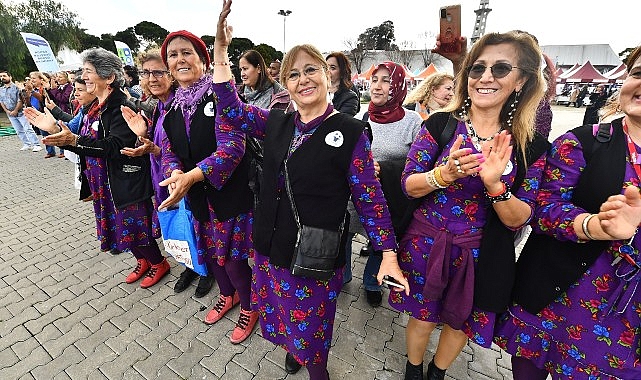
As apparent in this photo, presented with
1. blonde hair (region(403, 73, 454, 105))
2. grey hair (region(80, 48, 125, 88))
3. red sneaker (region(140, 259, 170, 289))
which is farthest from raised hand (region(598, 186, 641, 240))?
red sneaker (region(140, 259, 170, 289))

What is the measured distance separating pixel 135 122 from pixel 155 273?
1702 mm

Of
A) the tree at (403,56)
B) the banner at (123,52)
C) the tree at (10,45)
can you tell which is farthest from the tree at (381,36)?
the banner at (123,52)

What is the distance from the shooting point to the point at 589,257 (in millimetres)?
1421

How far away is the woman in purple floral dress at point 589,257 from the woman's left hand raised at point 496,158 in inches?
13.5

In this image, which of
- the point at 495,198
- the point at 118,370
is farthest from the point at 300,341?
the point at 118,370

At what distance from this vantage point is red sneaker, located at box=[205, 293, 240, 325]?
2.89m

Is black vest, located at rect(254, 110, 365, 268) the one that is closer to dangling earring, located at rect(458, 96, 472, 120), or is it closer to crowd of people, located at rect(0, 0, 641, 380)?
crowd of people, located at rect(0, 0, 641, 380)

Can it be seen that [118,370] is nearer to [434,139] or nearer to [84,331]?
[84,331]

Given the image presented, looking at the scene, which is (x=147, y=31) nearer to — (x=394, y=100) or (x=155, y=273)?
(x=155, y=273)

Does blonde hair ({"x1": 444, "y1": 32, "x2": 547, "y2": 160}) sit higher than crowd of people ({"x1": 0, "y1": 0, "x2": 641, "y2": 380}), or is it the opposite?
blonde hair ({"x1": 444, "y1": 32, "x2": 547, "y2": 160})

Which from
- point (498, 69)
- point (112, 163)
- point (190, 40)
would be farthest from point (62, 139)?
point (498, 69)

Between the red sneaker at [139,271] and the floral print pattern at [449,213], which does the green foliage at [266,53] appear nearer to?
the red sneaker at [139,271]

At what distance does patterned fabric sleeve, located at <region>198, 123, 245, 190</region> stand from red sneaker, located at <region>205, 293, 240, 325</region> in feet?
4.47

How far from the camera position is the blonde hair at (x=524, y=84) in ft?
5.14
